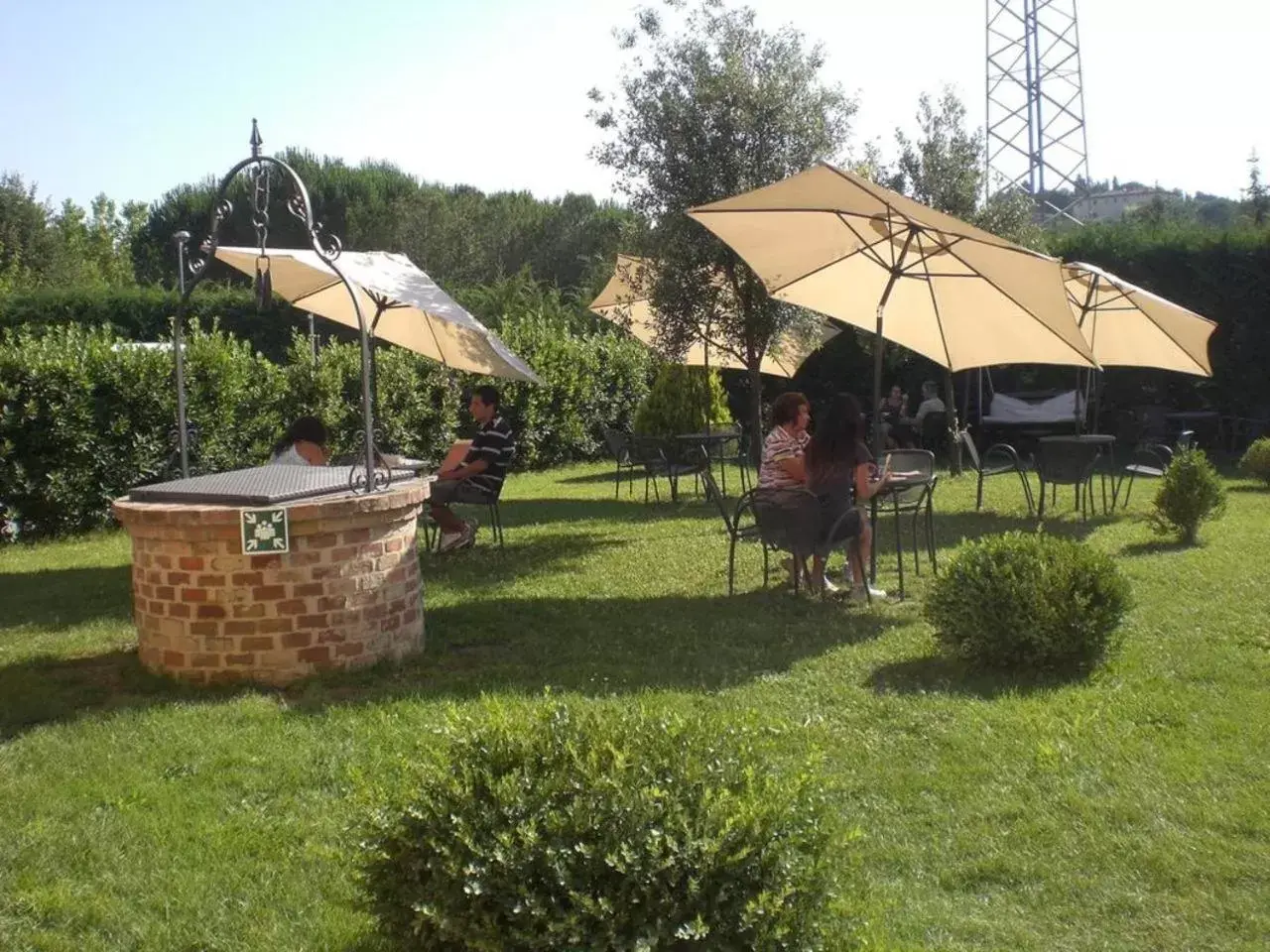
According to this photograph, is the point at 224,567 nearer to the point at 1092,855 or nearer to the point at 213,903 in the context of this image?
the point at 213,903

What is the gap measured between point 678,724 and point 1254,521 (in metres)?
9.02

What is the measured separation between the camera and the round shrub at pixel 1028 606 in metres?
5.65

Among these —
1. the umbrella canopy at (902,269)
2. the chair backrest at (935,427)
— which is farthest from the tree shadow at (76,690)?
the chair backrest at (935,427)

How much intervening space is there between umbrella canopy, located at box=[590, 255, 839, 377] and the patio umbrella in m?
2.86

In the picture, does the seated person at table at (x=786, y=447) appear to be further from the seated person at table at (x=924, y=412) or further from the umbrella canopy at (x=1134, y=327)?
the seated person at table at (x=924, y=412)

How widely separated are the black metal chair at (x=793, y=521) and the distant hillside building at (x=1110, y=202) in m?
16.7

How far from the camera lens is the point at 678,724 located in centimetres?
292

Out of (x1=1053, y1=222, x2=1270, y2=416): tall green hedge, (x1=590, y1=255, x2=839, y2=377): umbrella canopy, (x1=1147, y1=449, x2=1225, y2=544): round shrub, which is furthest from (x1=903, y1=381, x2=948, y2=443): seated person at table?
(x1=1147, y1=449, x2=1225, y2=544): round shrub

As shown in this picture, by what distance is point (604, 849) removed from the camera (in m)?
2.59

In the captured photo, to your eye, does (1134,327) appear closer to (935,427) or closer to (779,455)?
(935,427)

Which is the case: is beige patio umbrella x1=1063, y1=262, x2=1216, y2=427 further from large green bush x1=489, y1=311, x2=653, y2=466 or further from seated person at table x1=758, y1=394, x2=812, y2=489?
large green bush x1=489, y1=311, x2=653, y2=466

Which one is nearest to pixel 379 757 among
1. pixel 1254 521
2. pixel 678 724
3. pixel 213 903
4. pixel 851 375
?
pixel 213 903

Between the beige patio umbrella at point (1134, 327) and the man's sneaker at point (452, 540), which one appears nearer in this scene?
the man's sneaker at point (452, 540)

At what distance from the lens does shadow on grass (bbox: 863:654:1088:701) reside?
5.54 meters
